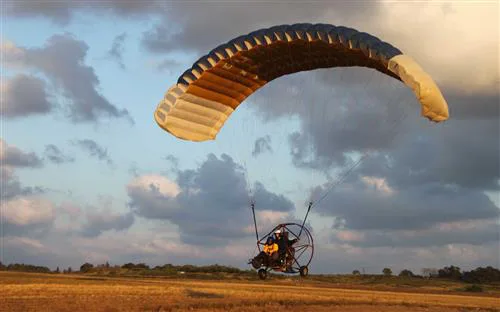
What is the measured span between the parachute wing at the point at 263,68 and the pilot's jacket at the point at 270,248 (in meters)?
5.00

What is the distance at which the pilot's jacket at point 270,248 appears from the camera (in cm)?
2633

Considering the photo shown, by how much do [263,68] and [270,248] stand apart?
7.10 metres

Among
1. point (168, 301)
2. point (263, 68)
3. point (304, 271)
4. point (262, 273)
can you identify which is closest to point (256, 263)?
point (262, 273)

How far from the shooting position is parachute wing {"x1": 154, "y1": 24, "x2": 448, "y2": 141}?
2122cm

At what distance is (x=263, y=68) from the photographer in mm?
26766

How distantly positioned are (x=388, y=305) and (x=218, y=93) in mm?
14888

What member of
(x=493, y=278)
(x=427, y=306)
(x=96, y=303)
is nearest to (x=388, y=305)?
(x=427, y=306)

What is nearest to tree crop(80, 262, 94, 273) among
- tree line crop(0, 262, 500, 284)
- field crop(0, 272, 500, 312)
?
tree line crop(0, 262, 500, 284)

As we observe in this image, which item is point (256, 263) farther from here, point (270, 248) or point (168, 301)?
point (168, 301)

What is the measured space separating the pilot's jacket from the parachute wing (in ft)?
16.4

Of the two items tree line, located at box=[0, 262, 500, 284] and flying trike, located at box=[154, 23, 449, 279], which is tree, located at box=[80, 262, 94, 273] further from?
flying trike, located at box=[154, 23, 449, 279]

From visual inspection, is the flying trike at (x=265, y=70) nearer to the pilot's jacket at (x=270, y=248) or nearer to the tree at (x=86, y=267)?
the pilot's jacket at (x=270, y=248)

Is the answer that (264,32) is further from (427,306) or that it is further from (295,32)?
(427,306)

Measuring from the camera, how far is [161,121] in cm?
2528
